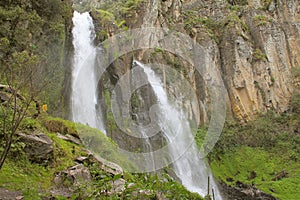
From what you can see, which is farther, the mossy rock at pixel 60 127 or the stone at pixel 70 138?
the mossy rock at pixel 60 127

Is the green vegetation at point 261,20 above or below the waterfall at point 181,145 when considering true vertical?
above

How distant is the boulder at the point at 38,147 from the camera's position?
18.5 ft

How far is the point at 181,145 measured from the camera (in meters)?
18.0

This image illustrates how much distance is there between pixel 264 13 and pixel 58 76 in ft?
87.7

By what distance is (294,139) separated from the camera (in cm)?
2295

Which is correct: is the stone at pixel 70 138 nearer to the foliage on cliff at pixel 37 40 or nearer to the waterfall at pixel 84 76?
the foliage on cliff at pixel 37 40

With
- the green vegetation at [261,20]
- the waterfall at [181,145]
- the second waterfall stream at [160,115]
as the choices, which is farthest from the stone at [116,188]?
the green vegetation at [261,20]

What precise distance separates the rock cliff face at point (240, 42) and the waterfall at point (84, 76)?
4009mm

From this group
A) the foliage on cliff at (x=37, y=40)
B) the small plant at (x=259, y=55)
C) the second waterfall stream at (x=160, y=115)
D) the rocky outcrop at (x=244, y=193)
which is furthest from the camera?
the small plant at (x=259, y=55)

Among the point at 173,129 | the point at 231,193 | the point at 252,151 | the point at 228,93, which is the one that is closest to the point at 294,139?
the point at 252,151

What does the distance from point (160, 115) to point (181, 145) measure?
2.47m

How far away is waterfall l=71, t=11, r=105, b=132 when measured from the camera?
14.0 metres

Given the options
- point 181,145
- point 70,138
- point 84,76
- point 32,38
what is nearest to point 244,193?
point 181,145

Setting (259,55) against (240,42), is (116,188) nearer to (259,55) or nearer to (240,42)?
(240,42)
